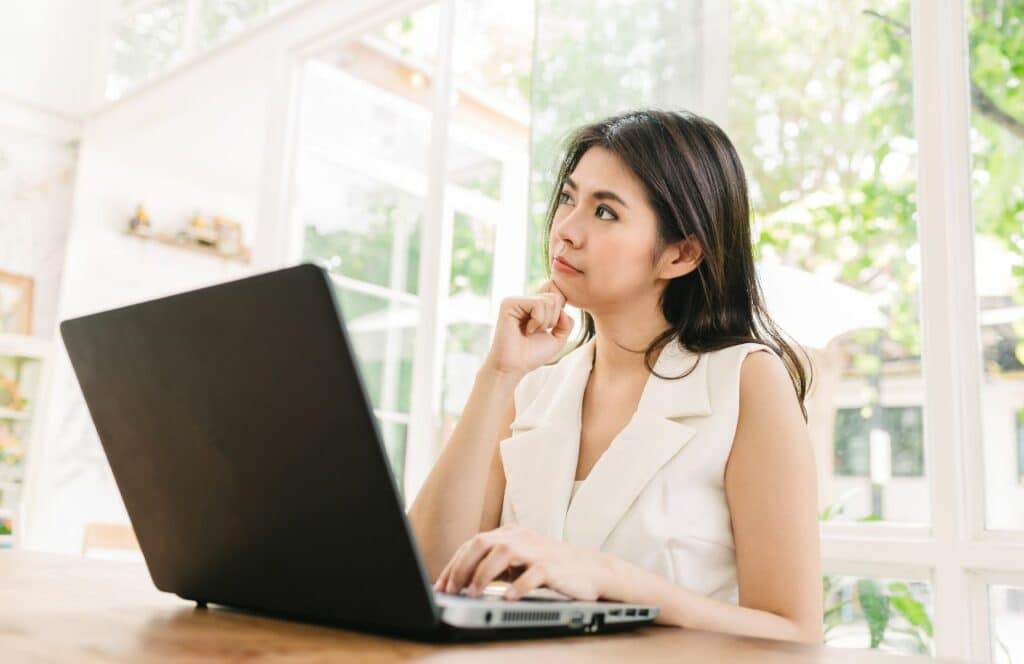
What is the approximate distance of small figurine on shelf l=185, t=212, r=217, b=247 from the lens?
5.61m

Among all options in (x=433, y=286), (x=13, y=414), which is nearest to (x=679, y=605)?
(x=433, y=286)

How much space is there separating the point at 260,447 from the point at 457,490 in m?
0.59

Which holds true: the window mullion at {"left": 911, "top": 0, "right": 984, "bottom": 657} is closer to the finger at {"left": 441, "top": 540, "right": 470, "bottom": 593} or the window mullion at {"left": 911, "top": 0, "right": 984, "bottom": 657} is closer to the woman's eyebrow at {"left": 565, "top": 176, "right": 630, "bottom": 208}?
the woman's eyebrow at {"left": 565, "top": 176, "right": 630, "bottom": 208}

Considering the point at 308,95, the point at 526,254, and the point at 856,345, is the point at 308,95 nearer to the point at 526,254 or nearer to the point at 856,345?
the point at 526,254

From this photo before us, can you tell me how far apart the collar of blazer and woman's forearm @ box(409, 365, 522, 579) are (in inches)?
5.6

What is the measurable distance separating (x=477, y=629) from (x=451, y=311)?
2.37 m

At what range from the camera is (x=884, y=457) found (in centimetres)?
218

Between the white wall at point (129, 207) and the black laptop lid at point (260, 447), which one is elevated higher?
the white wall at point (129, 207)

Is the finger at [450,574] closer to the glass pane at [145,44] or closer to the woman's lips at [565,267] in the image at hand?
the woman's lips at [565,267]

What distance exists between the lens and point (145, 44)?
A: 4824mm

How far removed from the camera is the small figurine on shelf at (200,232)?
5.61 metres

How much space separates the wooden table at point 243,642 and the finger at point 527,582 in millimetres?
64

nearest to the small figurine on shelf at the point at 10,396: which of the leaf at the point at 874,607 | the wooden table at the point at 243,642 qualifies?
the leaf at the point at 874,607

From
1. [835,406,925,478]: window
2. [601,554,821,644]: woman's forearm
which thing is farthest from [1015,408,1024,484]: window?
[601,554,821,644]: woman's forearm
